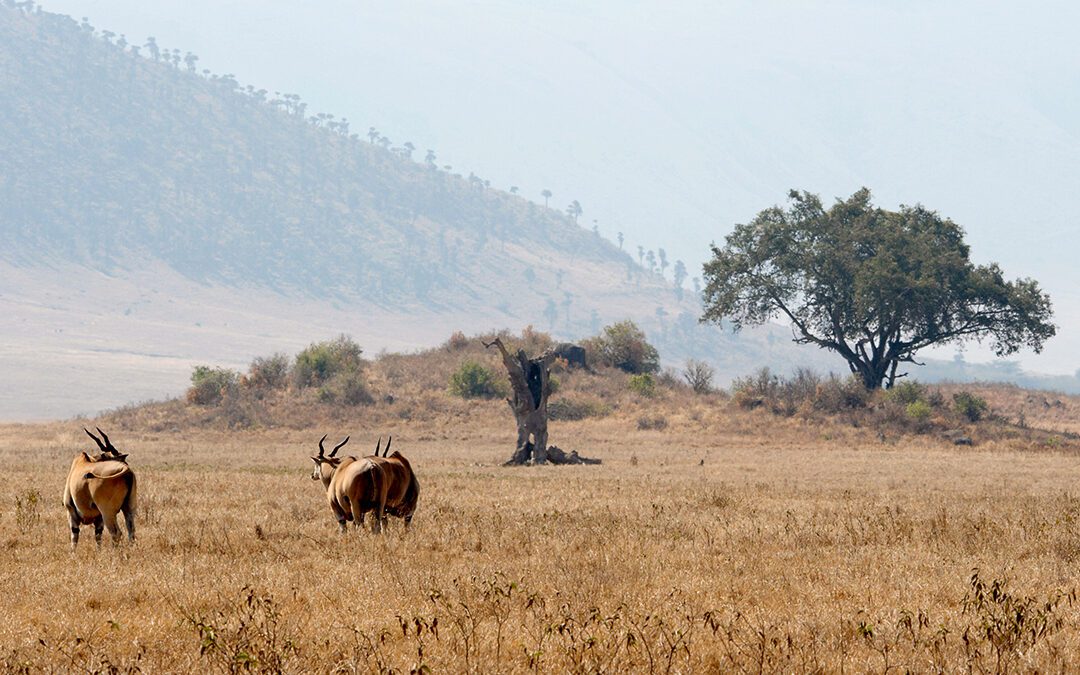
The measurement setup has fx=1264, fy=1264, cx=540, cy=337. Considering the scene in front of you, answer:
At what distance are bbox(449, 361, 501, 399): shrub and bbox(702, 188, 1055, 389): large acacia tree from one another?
11.9 m

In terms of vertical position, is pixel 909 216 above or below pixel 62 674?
above

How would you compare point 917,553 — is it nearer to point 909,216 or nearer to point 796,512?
point 796,512

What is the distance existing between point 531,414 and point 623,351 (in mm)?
31431

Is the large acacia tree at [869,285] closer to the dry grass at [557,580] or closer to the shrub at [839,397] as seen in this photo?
the shrub at [839,397]

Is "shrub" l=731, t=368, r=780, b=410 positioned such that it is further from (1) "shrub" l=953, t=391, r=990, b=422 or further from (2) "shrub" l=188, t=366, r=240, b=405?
(2) "shrub" l=188, t=366, r=240, b=405

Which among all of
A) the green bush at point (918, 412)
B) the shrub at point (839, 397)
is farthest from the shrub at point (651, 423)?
the green bush at point (918, 412)

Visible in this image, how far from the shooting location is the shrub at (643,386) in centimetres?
5903

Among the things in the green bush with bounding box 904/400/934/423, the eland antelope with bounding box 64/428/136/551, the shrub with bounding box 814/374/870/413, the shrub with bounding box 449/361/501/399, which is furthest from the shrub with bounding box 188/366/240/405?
the eland antelope with bounding box 64/428/136/551

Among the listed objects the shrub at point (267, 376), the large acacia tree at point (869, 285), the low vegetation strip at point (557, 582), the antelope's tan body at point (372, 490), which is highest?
the large acacia tree at point (869, 285)

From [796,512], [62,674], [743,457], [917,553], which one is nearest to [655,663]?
[62,674]

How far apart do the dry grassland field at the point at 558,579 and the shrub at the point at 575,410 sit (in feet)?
86.4

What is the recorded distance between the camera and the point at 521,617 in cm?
1066

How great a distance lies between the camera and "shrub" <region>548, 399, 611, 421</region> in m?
54.6

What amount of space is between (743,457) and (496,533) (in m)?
23.5
